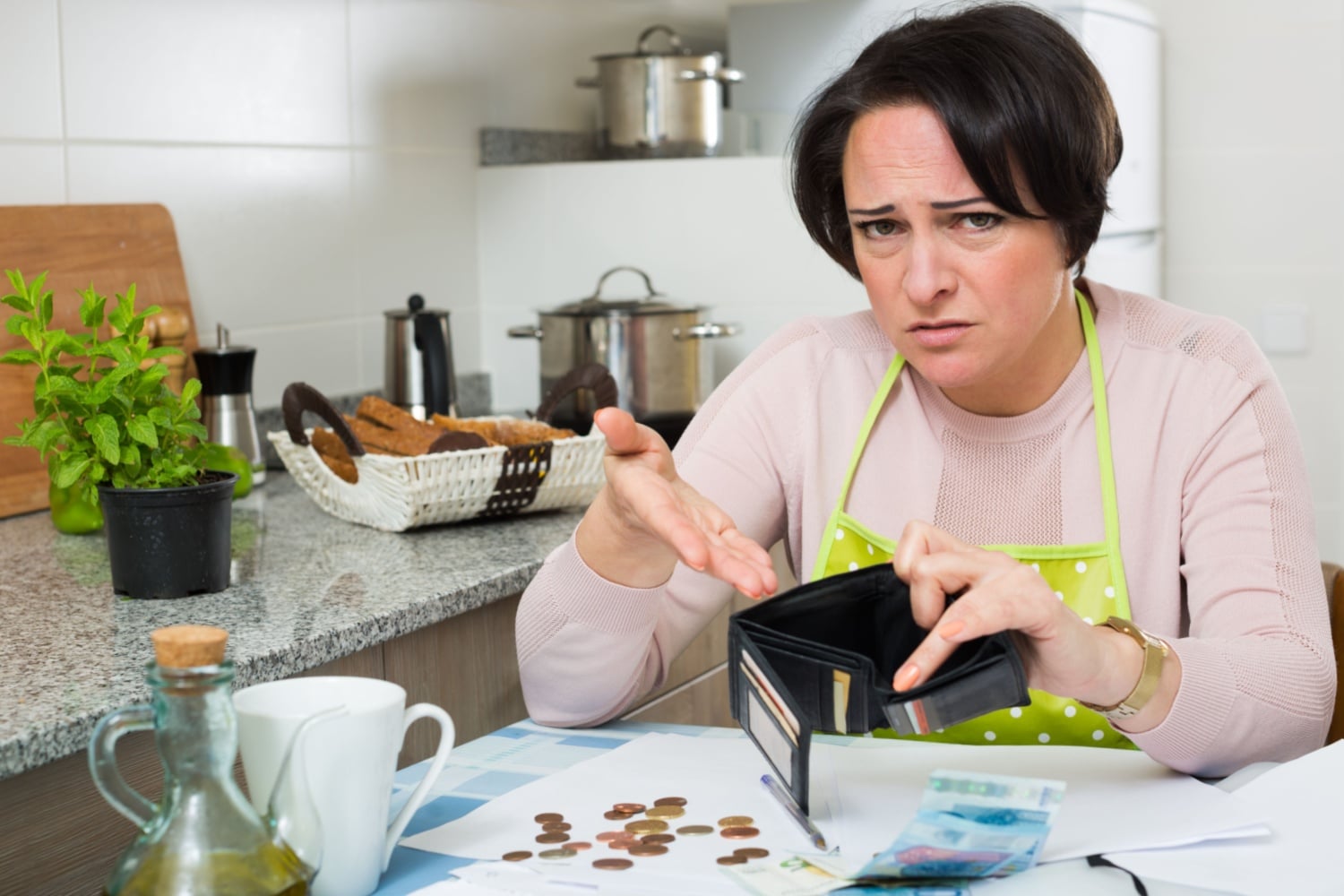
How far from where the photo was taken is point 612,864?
2.86 feet

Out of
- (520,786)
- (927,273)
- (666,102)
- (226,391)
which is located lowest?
(520,786)

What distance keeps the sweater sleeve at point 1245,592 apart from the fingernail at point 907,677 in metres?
0.24

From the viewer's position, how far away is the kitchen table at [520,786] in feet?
2.76

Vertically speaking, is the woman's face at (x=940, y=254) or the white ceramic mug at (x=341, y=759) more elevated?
the woman's face at (x=940, y=254)

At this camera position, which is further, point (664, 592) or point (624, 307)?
point (624, 307)

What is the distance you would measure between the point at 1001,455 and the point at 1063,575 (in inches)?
5.1

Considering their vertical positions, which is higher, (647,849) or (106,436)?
(106,436)

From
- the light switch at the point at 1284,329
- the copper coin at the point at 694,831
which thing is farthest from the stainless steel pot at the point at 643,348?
the light switch at the point at 1284,329

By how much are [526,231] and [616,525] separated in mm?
1498

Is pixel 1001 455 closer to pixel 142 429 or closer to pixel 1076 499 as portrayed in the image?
pixel 1076 499

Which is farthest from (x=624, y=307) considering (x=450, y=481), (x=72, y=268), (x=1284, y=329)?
(x=1284, y=329)

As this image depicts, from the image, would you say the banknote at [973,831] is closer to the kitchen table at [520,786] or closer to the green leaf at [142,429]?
the kitchen table at [520,786]

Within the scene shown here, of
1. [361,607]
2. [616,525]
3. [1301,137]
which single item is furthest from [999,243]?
[1301,137]

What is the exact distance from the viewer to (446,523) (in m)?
1.76
